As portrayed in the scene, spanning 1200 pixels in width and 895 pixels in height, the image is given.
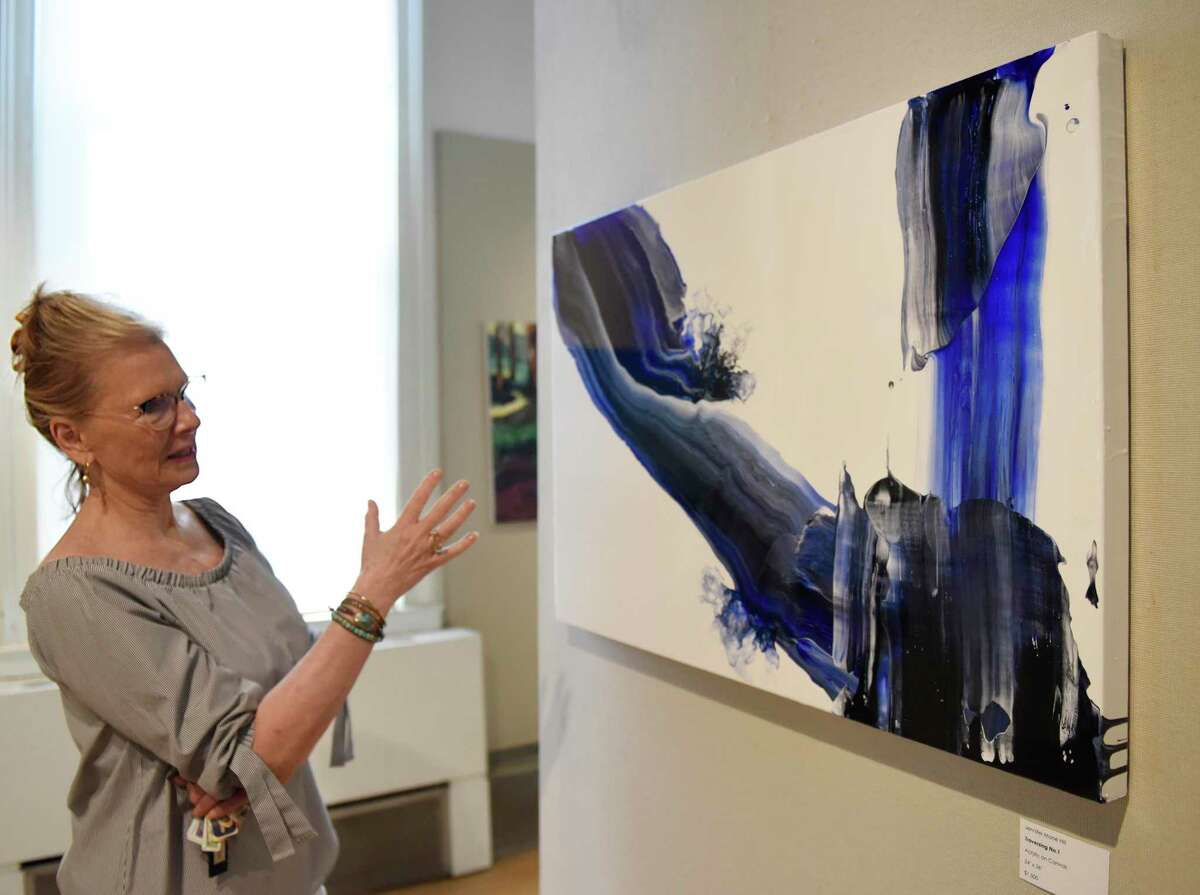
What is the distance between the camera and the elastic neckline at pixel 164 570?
1.42 meters

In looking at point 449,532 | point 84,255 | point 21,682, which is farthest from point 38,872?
point 449,532

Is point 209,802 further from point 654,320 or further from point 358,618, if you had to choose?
point 654,320

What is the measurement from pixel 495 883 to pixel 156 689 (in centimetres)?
220

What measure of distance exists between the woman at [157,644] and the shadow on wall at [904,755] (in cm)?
53

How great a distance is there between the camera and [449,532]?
5.01 ft

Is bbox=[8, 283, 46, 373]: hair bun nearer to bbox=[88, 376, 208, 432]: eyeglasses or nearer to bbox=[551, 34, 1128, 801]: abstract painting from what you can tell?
bbox=[88, 376, 208, 432]: eyeglasses

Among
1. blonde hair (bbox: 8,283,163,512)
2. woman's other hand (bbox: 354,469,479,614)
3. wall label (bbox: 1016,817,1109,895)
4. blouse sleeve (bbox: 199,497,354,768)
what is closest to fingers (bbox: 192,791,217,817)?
blouse sleeve (bbox: 199,497,354,768)

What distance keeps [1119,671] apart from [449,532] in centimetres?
94

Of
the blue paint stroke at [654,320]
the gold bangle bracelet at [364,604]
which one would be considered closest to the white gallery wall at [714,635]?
the blue paint stroke at [654,320]

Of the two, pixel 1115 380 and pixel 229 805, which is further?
pixel 229 805

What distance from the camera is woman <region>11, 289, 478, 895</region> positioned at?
1.39 metres

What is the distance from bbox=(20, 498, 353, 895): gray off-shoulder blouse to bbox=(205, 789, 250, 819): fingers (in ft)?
0.09

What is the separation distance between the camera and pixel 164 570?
152 cm

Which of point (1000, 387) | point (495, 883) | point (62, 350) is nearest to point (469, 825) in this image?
point (495, 883)
